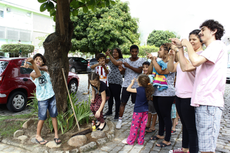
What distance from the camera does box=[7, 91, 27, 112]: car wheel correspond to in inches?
204

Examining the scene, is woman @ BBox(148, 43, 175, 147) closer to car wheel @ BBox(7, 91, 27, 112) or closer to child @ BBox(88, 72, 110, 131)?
child @ BBox(88, 72, 110, 131)

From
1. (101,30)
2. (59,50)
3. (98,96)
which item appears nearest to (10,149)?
(98,96)

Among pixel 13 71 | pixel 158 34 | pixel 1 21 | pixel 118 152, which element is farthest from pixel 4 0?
pixel 158 34

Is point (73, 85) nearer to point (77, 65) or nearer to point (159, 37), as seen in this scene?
point (77, 65)

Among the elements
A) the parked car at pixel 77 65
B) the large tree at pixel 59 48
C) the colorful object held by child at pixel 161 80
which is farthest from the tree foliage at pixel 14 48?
the colorful object held by child at pixel 161 80

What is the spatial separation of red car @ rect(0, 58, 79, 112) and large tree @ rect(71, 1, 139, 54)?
12.0 meters

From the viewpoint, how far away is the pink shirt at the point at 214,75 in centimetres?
193

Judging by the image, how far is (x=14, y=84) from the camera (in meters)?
5.19

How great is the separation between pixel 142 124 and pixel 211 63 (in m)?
1.83

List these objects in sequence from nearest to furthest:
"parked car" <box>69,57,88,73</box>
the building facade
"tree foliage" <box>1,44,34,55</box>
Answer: "parked car" <box>69,57,88,73</box>, "tree foliage" <box>1,44,34,55</box>, the building facade

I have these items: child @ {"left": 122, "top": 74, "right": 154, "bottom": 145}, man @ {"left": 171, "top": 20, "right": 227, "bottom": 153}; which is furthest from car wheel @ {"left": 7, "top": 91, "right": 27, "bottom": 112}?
man @ {"left": 171, "top": 20, "right": 227, "bottom": 153}

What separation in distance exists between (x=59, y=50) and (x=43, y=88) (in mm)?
857

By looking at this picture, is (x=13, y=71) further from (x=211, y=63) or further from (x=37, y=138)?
(x=211, y=63)

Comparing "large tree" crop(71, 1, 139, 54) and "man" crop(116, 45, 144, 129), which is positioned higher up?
"large tree" crop(71, 1, 139, 54)
